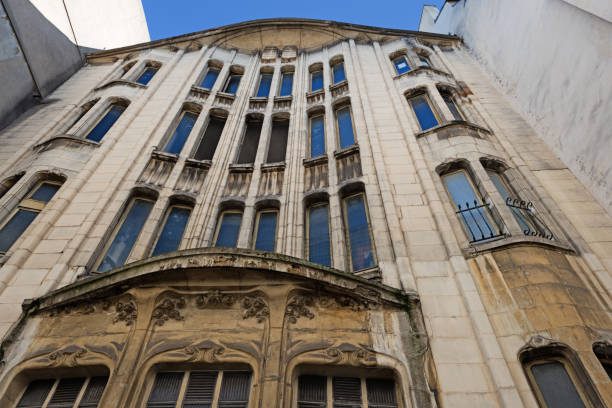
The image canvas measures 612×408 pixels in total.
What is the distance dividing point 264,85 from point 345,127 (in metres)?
5.77

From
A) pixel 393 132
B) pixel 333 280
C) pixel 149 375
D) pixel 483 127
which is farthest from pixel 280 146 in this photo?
pixel 149 375

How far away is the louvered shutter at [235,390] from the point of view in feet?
20.8

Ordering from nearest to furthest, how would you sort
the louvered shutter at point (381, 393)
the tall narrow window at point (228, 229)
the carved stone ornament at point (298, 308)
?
1. the louvered shutter at point (381, 393)
2. the carved stone ornament at point (298, 308)
3. the tall narrow window at point (228, 229)

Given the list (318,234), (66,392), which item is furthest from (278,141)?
(66,392)

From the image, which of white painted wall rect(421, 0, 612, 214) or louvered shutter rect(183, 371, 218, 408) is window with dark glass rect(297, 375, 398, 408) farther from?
white painted wall rect(421, 0, 612, 214)

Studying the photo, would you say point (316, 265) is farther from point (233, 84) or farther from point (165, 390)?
point (233, 84)

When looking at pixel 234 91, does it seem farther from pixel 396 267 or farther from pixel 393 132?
pixel 396 267

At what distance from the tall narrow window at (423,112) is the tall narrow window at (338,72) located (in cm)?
400

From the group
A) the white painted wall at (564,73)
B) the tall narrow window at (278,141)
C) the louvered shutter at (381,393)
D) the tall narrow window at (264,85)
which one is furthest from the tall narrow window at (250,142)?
the white painted wall at (564,73)

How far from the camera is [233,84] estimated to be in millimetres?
17734

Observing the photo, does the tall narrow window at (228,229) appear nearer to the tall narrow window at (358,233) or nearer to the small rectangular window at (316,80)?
the tall narrow window at (358,233)

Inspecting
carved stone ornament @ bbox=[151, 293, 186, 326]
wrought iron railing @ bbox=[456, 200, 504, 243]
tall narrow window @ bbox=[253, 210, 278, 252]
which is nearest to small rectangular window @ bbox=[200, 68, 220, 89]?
tall narrow window @ bbox=[253, 210, 278, 252]

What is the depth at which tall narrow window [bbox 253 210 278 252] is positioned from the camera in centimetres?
1031

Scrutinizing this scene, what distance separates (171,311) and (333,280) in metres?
3.26
